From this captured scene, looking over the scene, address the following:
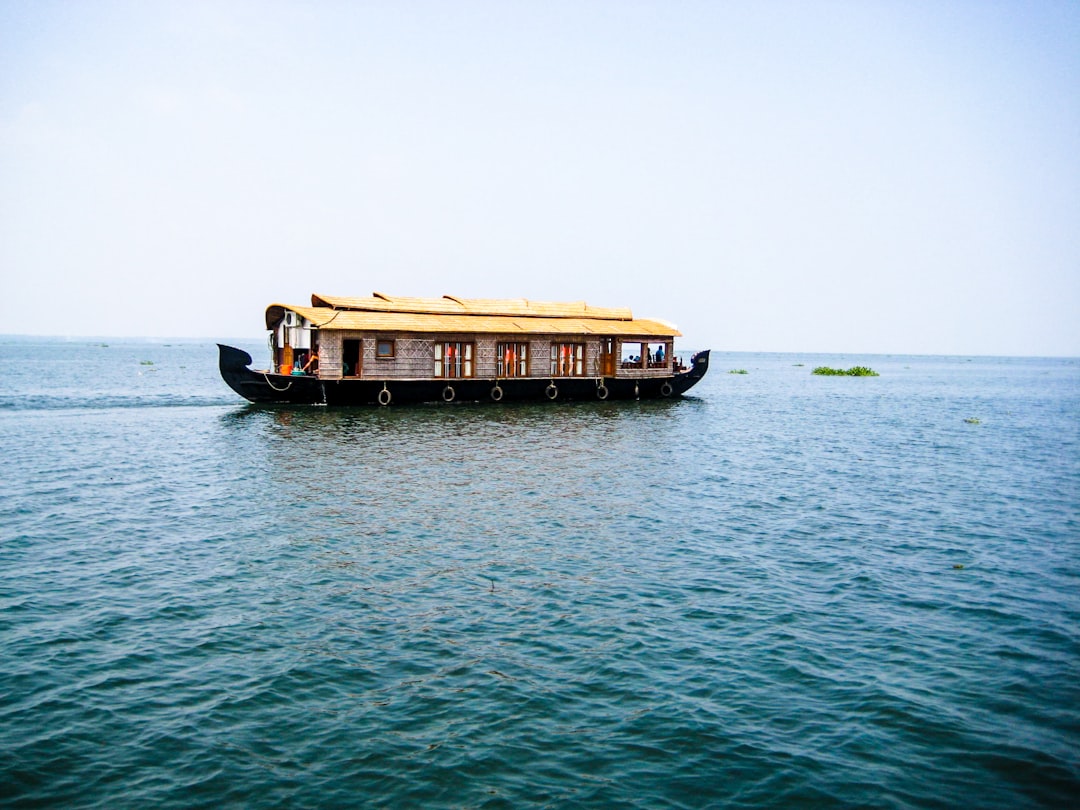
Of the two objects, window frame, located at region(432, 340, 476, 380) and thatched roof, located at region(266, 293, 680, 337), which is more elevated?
thatched roof, located at region(266, 293, 680, 337)

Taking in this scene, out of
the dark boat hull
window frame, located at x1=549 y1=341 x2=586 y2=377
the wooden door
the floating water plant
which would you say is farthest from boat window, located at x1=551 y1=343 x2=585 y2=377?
the floating water plant

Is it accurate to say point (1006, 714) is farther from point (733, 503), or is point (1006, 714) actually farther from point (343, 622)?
point (733, 503)

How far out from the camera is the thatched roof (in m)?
41.7

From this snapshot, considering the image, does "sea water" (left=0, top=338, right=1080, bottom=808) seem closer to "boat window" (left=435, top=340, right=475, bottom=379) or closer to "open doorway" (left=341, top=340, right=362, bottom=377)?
"open doorway" (left=341, top=340, right=362, bottom=377)

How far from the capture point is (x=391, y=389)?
4300cm

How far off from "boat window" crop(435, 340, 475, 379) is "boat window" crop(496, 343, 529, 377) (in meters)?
1.99

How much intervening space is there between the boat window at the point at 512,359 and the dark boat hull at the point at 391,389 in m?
0.58

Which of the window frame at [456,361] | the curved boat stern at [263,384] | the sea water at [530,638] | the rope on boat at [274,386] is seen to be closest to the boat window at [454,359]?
the window frame at [456,361]

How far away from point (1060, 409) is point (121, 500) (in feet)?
221

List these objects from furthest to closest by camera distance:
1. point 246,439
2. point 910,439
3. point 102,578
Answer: point 910,439, point 246,439, point 102,578

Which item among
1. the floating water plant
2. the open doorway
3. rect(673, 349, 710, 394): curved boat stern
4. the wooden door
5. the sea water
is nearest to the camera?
the sea water

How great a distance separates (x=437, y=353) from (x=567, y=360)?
30.6ft

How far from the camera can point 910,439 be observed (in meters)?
38.6

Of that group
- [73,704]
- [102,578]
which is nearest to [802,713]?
[73,704]
